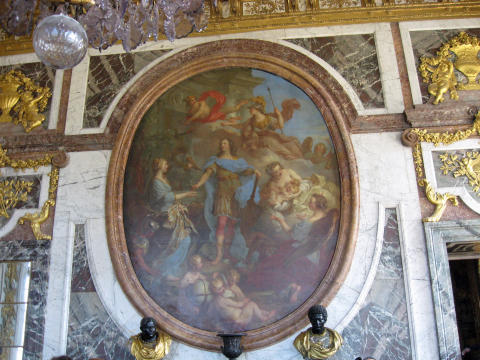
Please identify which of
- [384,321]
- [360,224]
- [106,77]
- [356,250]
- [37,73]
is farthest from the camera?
[37,73]

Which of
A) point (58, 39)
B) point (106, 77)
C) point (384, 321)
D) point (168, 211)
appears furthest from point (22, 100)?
point (384, 321)

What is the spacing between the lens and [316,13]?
750cm

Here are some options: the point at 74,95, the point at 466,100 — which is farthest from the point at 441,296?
the point at 74,95

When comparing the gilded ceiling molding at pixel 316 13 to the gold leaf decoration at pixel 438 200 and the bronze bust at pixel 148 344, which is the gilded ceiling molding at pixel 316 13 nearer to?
the gold leaf decoration at pixel 438 200

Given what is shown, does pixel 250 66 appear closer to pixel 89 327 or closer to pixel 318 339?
pixel 318 339

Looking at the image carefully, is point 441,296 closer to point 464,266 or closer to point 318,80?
point 318,80

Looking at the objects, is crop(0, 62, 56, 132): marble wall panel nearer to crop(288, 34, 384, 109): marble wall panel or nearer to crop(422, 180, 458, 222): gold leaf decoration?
crop(288, 34, 384, 109): marble wall panel

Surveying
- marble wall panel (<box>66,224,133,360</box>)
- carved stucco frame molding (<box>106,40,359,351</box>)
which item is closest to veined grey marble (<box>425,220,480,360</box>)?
carved stucco frame molding (<box>106,40,359,351</box>)

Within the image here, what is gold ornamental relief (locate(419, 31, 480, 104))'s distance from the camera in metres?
6.93

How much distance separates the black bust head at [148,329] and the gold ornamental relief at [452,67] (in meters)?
4.80

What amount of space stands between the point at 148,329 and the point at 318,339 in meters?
2.00

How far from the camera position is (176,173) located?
23.0 ft

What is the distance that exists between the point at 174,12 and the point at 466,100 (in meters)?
4.27

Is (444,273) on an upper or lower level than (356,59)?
lower
